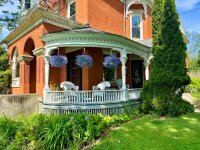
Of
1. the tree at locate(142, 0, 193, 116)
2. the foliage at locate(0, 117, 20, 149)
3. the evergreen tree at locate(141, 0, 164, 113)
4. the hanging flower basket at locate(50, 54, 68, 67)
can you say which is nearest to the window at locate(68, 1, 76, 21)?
the hanging flower basket at locate(50, 54, 68, 67)

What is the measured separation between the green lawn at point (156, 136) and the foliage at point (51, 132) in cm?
62

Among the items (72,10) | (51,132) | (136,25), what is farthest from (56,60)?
(136,25)

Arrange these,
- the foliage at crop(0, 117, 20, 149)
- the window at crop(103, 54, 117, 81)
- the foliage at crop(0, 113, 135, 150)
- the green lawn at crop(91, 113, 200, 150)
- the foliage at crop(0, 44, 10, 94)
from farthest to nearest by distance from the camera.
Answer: the foliage at crop(0, 44, 10, 94), the window at crop(103, 54, 117, 81), the foliage at crop(0, 117, 20, 149), the foliage at crop(0, 113, 135, 150), the green lawn at crop(91, 113, 200, 150)

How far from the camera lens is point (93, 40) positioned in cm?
1269

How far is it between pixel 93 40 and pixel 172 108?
18.2 feet

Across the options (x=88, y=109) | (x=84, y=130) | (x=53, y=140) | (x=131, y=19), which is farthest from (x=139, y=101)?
(x=131, y=19)

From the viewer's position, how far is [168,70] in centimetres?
1212

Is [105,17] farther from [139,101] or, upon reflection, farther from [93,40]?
[139,101]

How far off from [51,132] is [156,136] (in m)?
3.99

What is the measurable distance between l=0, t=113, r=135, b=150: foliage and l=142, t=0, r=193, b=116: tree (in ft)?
12.6

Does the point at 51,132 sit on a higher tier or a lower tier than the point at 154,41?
lower

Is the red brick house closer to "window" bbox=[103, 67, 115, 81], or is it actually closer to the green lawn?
"window" bbox=[103, 67, 115, 81]

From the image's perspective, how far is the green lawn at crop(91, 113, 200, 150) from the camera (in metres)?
7.87

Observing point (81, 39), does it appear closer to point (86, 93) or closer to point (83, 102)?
point (86, 93)
